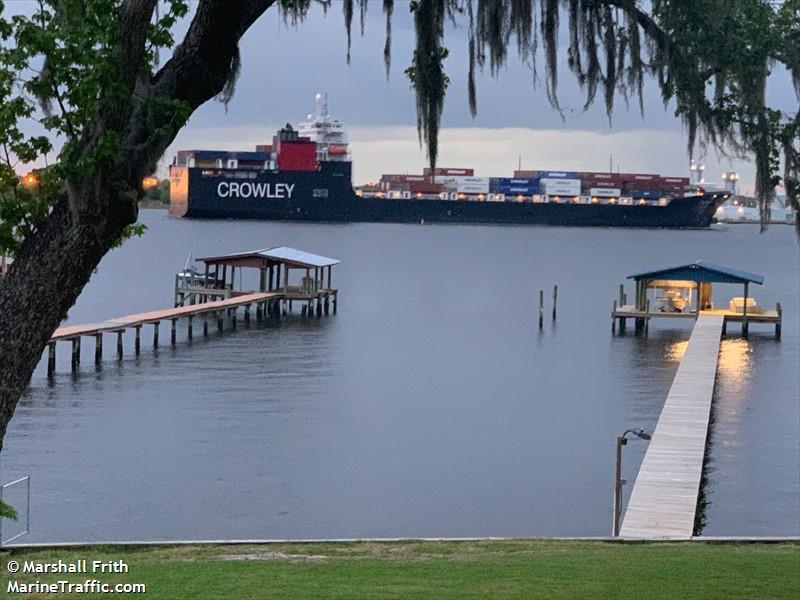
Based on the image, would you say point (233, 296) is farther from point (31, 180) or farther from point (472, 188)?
point (472, 188)

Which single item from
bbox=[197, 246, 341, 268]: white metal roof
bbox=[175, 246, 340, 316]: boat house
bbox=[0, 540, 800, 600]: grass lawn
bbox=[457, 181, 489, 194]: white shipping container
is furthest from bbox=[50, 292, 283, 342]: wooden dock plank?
bbox=[457, 181, 489, 194]: white shipping container

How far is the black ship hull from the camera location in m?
137

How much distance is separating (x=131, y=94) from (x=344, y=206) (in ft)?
447

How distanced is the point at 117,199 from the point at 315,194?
439 ft

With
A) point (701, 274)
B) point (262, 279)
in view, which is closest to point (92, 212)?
point (701, 274)

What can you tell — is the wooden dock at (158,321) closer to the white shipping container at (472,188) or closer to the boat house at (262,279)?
the boat house at (262,279)

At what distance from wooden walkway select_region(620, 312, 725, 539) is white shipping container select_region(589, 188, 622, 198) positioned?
409 feet

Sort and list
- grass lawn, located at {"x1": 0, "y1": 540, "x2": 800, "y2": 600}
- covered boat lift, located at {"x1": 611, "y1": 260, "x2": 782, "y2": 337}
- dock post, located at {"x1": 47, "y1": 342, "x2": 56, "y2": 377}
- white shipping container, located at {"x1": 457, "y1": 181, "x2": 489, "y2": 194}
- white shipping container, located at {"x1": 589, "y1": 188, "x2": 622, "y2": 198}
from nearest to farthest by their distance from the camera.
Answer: grass lawn, located at {"x1": 0, "y1": 540, "x2": 800, "y2": 600} → dock post, located at {"x1": 47, "y1": 342, "x2": 56, "y2": 377} → covered boat lift, located at {"x1": 611, "y1": 260, "x2": 782, "y2": 337} → white shipping container, located at {"x1": 589, "y1": 188, "x2": 622, "y2": 198} → white shipping container, located at {"x1": 457, "y1": 181, "x2": 489, "y2": 194}

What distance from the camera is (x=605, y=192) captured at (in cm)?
15162

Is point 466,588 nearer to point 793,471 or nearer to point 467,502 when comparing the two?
point 467,502

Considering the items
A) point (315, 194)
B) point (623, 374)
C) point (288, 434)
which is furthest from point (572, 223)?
point (288, 434)

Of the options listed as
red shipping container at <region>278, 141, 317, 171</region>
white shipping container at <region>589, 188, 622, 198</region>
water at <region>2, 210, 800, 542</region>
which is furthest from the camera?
white shipping container at <region>589, 188, 622, 198</region>

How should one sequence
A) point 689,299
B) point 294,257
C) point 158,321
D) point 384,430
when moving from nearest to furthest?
point 384,430 → point 158,321 → point 689,299 → point 294,257

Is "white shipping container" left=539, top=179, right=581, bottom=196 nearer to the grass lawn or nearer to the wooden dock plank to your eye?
the wooden dock plank
